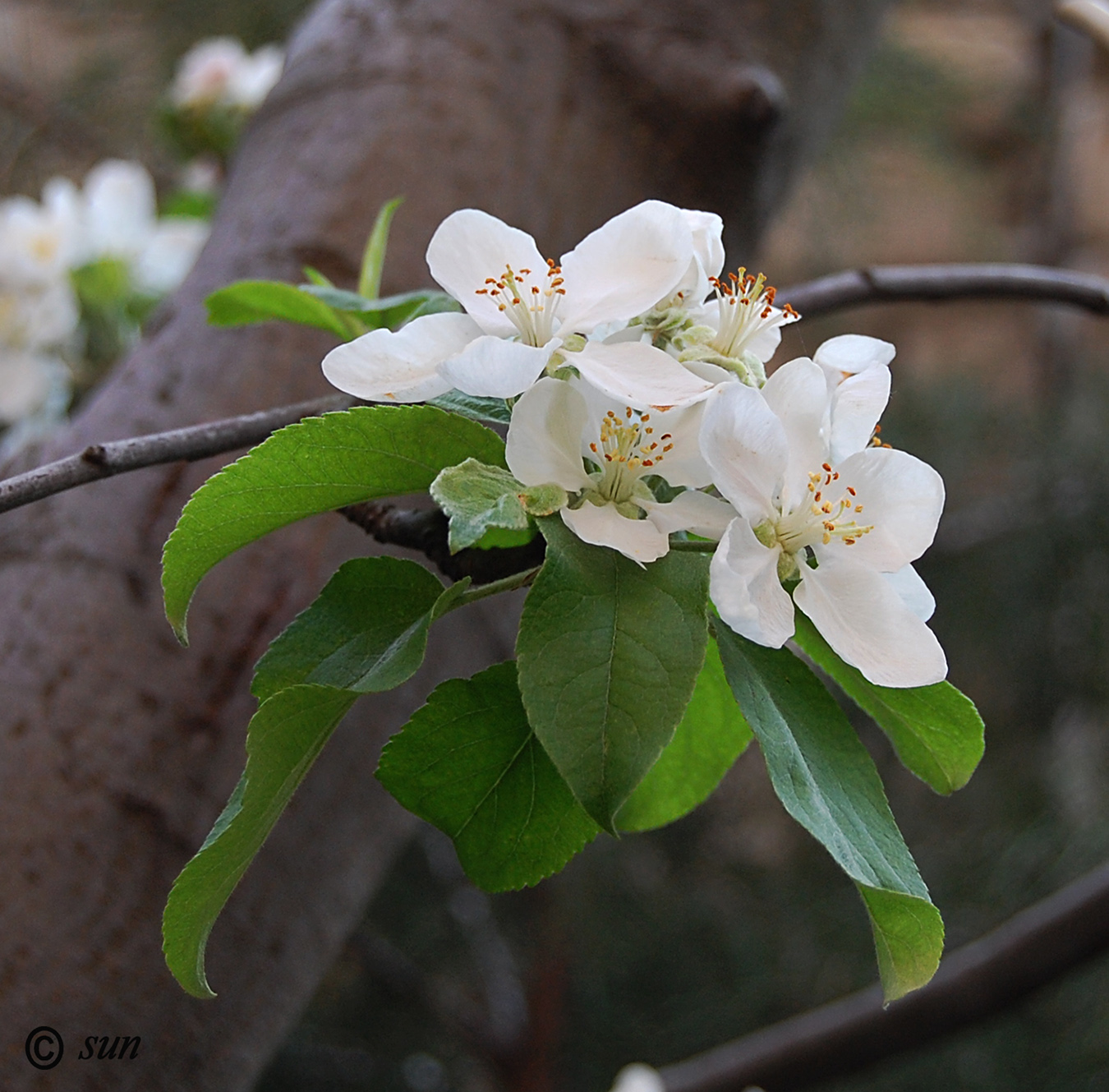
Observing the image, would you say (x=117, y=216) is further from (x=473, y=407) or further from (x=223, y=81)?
(x=473, y=407)

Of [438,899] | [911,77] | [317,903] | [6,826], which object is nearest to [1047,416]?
[911,77]

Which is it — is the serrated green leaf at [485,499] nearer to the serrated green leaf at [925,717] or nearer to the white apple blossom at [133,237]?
the serrated green leaf at [925,717]

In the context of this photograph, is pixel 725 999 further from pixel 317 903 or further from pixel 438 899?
pixel 317 903

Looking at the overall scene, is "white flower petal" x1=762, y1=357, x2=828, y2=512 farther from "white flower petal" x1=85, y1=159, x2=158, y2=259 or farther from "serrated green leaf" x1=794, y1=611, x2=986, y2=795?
"white flower petal" x1=85, y1=159, x2=158, y2=259

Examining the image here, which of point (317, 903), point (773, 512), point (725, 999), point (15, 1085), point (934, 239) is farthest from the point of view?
point (934, 239)

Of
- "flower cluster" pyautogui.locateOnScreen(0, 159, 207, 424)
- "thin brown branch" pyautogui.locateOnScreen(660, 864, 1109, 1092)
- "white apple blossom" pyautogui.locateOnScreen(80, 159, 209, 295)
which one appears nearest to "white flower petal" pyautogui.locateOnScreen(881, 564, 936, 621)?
"thin brown branch" pyautogui.locateOnScreen(660, 864, 1109, 1092)

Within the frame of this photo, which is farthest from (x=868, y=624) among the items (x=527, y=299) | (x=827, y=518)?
(x=527, y=299)
